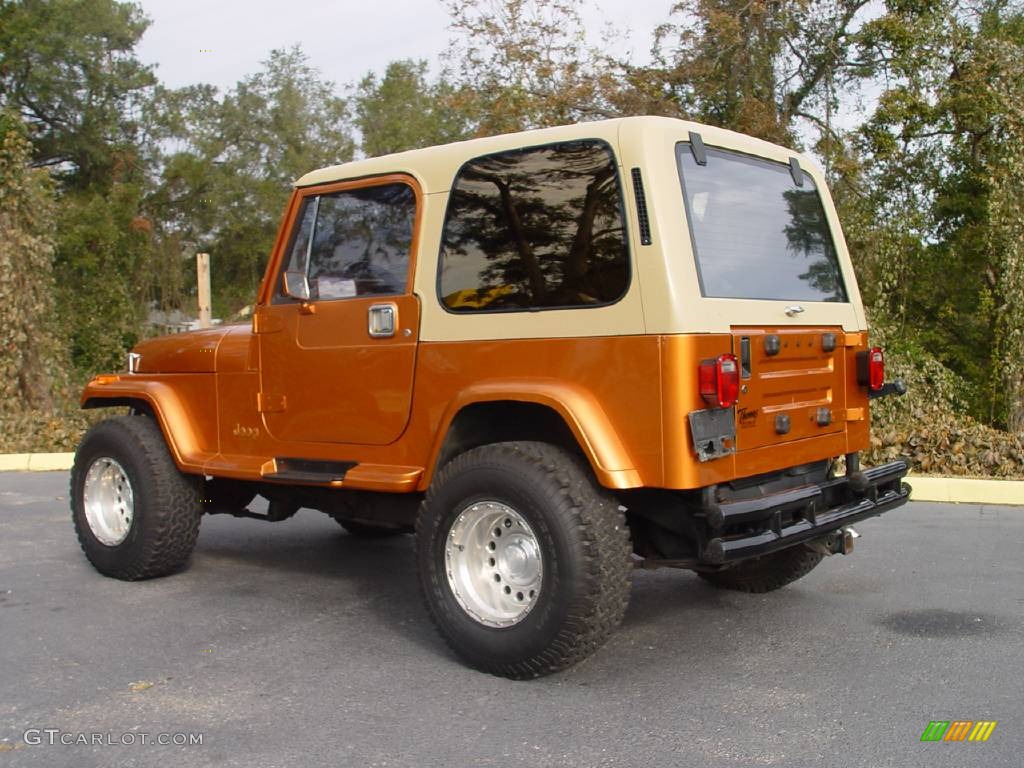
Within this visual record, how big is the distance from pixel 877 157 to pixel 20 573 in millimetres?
12560

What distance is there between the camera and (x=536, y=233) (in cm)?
447

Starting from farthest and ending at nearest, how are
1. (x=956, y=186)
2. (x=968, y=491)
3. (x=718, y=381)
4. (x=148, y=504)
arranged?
(x=956, y=186)
(x=968, y=491)
(x=148, y=504)
(x=718, y=381)

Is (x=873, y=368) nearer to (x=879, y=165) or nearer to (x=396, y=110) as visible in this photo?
(x=879, y=165)

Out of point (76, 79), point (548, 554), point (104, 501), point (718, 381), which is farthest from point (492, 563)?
point (76, 79)

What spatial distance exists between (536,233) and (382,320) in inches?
34.6

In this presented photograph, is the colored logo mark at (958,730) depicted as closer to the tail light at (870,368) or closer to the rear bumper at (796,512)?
the rear bumper at (796,512)

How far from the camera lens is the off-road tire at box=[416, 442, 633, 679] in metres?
4.01

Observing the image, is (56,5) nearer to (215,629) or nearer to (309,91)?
(309,91)

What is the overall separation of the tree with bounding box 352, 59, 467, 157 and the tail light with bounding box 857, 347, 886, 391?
29.2 metres

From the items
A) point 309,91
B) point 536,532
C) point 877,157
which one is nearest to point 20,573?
point 536,532

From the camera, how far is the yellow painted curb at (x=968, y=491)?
845 cm

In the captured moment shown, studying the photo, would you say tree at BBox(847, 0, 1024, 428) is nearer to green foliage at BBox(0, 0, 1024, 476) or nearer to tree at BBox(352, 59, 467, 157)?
green foliage at BBox(0, 0, 1024, 476)

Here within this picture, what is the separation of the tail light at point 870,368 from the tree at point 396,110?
2917 cm

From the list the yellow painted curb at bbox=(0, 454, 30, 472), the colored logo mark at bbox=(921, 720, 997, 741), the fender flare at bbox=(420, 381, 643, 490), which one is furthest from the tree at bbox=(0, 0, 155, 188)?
the colored logo mark at bbox=(921, 720, 997, 741)
